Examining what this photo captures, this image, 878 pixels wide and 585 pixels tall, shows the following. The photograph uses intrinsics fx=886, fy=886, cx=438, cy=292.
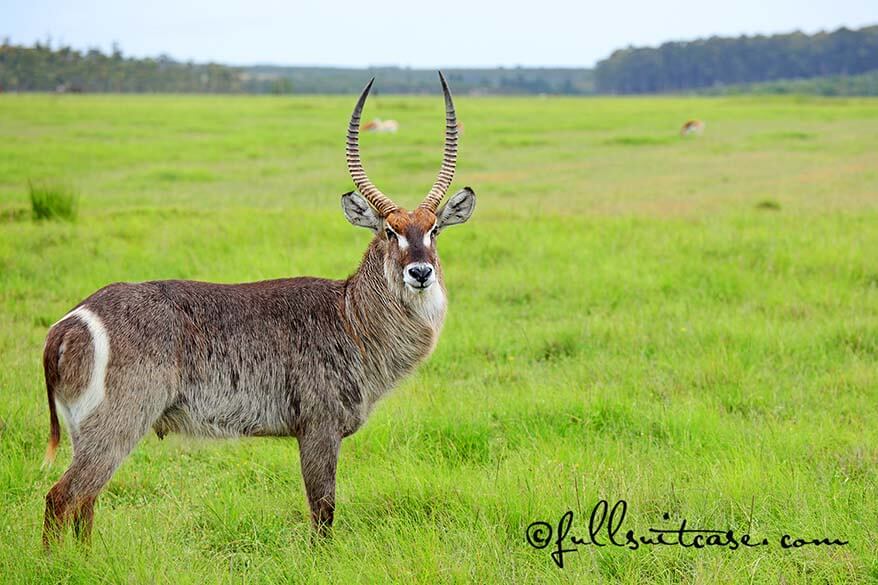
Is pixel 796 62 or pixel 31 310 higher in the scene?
pixel 796 62

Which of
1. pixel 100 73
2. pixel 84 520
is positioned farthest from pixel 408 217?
pixel 100 73

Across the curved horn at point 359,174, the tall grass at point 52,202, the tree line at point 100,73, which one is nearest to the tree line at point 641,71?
the tree line at point 100,73

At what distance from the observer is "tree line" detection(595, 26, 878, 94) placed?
399ft

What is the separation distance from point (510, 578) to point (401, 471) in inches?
43.3

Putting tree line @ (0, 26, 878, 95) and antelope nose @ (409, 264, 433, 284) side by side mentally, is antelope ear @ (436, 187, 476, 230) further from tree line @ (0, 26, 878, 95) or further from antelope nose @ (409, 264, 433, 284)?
tree line @ (0, 26, 878, 95)

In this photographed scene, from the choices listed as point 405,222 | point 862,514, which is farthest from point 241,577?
point 862,514

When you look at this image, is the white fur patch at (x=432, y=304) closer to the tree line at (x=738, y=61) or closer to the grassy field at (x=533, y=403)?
the grassy field at (x=533, y=403)

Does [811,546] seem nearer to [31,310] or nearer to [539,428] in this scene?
[539,428]

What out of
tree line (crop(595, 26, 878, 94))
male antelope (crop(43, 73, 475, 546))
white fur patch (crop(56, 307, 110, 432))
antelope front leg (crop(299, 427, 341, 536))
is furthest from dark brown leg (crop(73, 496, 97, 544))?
tree line (crop(595, 26, 878, 94))

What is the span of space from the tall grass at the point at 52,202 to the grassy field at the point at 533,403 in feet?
0.84

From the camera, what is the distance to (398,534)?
3854 mm

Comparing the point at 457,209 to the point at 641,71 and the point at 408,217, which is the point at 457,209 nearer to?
the point at 408,217

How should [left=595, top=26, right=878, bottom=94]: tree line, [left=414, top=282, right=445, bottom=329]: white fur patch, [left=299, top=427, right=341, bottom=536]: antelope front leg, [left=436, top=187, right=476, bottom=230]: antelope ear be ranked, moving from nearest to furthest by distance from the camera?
[left=299, top=427, right=341, bottom=536]: antelope front leg → [left=414, top=282, right=445, bottom=329]: white fur patch → [left=436, top=187, right=476, bottom=230]: antelope ear → [left=595, top=26, right=878, bottom=94]: tree line

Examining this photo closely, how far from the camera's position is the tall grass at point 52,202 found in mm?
11258
